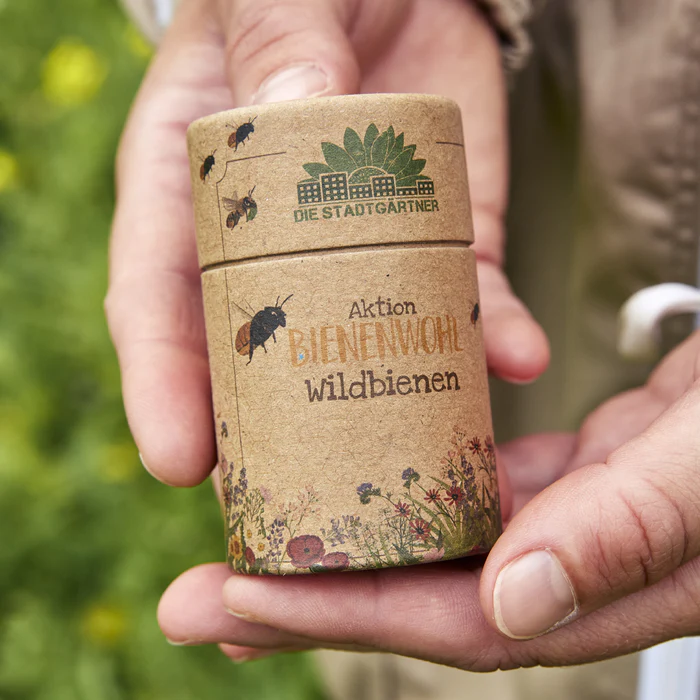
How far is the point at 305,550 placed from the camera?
3.61 ft

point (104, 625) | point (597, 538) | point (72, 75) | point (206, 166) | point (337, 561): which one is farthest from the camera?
point (72, 75)

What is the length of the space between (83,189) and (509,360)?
1549mm

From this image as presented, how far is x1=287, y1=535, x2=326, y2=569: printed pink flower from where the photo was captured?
109cm

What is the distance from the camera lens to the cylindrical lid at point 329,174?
1105mm

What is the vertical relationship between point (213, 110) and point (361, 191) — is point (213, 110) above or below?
above

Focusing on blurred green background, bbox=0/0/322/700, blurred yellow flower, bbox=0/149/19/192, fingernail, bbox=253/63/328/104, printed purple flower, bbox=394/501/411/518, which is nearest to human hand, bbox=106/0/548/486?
fingernail, bbox=253/63/328/104

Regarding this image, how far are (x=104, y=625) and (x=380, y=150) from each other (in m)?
1.65

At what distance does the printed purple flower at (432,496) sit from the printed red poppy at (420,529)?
0.09ft

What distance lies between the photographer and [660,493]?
98 centimetres

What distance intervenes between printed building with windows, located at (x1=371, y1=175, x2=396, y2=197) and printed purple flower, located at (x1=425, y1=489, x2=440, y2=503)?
14.5 inches

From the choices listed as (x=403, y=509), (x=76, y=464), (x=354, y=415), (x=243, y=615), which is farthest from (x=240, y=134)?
(x=76, y=464)

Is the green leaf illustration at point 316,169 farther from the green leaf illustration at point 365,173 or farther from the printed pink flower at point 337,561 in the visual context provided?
the printed pink flower at point 337,561

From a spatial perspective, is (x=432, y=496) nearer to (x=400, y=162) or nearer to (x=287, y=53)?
(x=400, y=162)

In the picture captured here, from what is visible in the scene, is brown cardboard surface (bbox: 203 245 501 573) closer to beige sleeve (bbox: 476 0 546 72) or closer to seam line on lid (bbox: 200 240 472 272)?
seam line on lid (bbox: 200 240 472 272)
